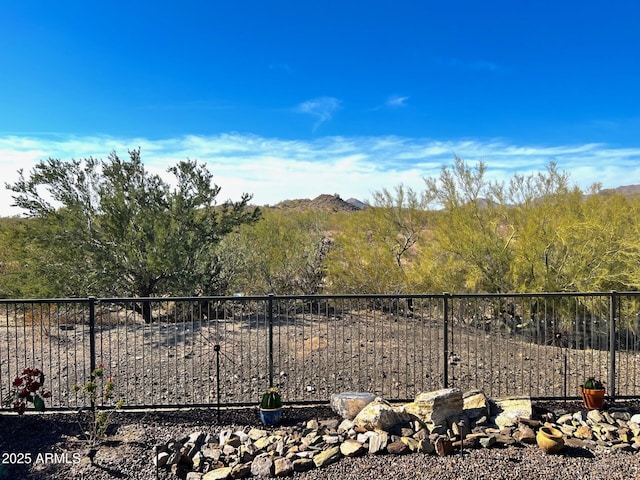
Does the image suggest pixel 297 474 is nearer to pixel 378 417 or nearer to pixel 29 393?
pixel 378 417

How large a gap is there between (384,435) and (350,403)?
2.28 ft

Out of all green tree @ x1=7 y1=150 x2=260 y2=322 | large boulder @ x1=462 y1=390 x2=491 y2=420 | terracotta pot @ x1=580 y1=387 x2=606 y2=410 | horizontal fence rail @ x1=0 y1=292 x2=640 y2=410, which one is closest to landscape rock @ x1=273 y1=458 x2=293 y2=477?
horizontal fence rail @ x1=0 y1=292 x2=640 y2=410

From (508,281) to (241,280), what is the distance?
272 inches

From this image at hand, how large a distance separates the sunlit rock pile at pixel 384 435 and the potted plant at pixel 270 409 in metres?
0.10

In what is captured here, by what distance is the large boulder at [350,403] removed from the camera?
5000 millimetres

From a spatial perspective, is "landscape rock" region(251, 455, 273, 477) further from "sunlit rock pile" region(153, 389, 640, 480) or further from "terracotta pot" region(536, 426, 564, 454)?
"terracotta pot" region(536, 426, 564, 454)

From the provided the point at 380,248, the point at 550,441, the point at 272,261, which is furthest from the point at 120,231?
the point at 550,441

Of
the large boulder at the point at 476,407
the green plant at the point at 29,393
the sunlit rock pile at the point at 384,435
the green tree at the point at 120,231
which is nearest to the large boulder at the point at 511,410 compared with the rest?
the sunlit rock pile at the point at 384,435

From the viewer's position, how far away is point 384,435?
4414mm

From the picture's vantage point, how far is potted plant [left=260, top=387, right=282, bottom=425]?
4984 mm

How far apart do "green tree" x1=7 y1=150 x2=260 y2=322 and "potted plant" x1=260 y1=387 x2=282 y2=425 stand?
592cm

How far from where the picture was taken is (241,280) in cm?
1247

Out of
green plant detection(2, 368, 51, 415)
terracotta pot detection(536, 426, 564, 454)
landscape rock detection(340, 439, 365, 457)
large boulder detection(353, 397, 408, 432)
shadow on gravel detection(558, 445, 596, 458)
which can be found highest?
green plant detection(2, 368, 51, 415)

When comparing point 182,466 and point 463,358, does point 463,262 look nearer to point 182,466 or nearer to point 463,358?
point 463,358
